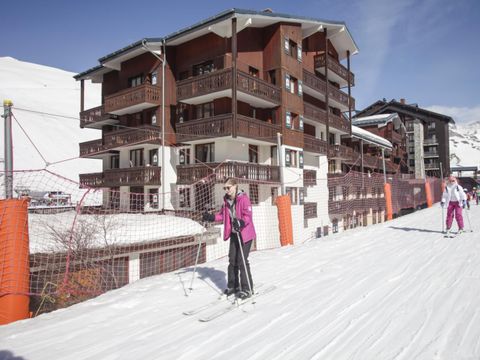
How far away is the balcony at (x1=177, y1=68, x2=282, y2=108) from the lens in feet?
60.7

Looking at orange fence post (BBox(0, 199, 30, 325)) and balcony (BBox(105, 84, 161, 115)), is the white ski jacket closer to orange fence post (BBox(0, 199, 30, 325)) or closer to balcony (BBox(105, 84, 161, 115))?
orange fence post (BBox(0, 199, 30, 325))

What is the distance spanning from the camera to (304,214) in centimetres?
2306

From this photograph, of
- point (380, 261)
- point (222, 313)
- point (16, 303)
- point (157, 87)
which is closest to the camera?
point (222, 313)

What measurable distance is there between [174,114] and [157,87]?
6.19 ft

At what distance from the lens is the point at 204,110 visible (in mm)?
21031

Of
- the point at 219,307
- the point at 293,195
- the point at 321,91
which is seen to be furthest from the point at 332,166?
the point at 219,307

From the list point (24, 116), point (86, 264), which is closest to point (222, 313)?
point (86, 264)

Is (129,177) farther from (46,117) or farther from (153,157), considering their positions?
(46,117)

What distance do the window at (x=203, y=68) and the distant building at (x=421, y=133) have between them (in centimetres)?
4117

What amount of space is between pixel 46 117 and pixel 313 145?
79297 mm

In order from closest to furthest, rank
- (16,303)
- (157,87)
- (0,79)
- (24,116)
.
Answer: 1. (16,303)
2. (157,87)
3. (24,116)
4. (0,79)

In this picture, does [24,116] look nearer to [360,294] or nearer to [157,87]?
[157,87]

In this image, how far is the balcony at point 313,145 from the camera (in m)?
24.1

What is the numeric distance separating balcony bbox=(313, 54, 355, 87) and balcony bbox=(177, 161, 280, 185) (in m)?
10.2
